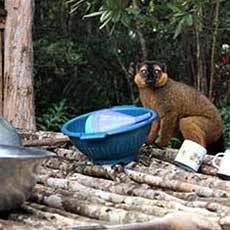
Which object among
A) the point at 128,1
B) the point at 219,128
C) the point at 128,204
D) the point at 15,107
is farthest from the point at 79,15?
the point at 128,204

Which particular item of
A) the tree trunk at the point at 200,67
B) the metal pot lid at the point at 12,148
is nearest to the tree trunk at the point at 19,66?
the tree trunk at the point at 200,67

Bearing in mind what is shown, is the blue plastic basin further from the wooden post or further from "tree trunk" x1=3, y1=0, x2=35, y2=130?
the wooden post

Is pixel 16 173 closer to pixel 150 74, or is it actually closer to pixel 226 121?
pixel 150 74

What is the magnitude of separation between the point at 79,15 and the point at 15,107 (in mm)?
3077

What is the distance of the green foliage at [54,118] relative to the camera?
8422 mm

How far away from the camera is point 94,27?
9.41 meters

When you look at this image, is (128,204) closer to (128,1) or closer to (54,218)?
(54,218)

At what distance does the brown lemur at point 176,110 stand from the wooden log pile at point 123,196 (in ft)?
1.62

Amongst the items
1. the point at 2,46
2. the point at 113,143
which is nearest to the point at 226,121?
the point at 2,46

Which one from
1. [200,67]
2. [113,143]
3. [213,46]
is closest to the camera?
[113,143]

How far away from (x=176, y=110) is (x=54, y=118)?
3.05 m

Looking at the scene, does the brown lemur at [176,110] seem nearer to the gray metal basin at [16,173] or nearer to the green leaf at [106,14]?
the green leaf at [106,14]

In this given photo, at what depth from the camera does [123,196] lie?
3605 millimetres

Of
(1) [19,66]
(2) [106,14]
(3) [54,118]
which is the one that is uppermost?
(2) [106,14]
